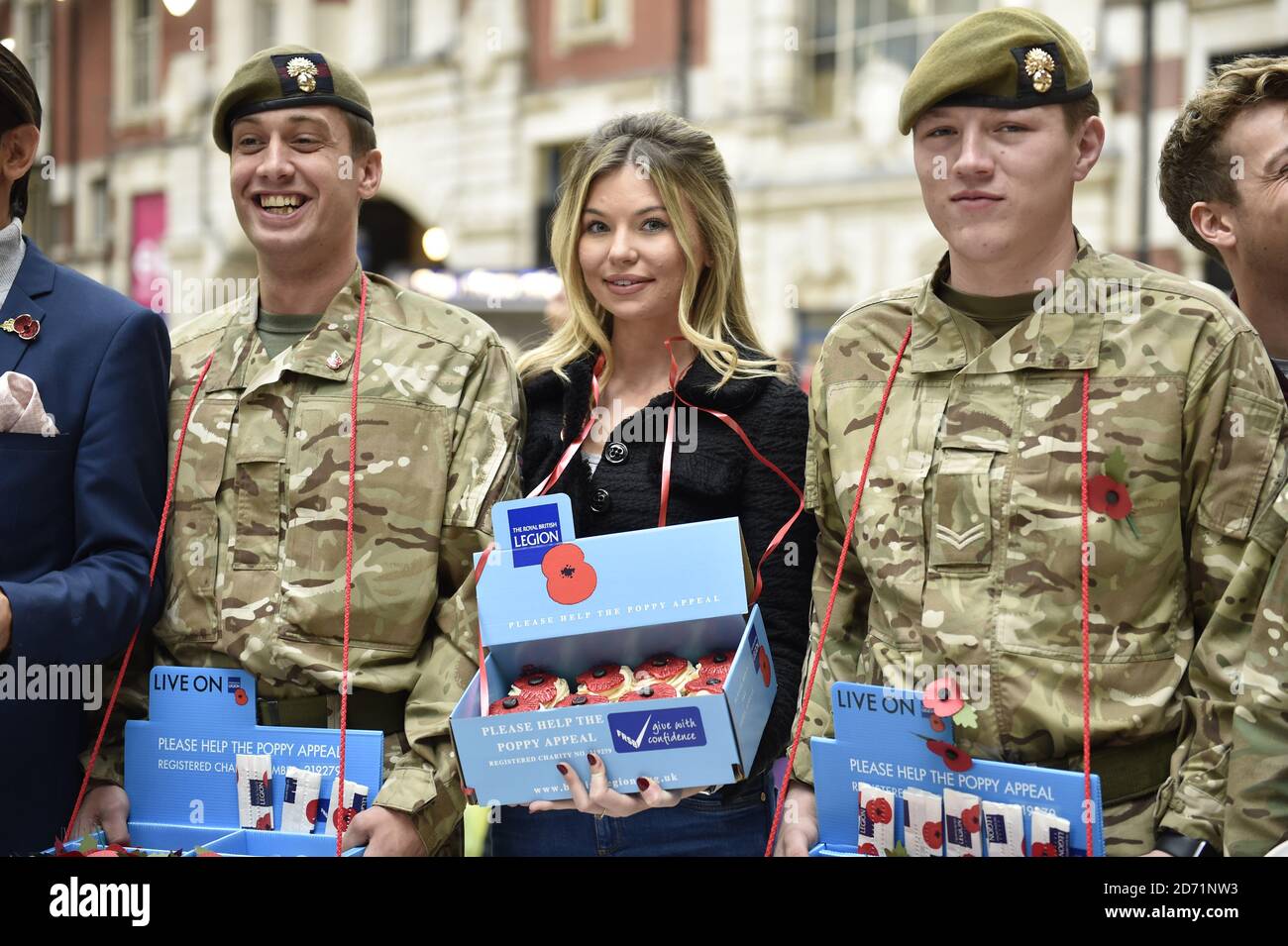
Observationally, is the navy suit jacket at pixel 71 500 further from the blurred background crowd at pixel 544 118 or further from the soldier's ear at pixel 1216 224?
the blurred background crowd at pixel 544 118

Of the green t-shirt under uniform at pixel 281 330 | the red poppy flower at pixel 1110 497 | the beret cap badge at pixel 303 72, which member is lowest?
the red poppy flower at pixel 1110 497

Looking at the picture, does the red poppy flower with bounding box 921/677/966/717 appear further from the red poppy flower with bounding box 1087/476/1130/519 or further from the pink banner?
the pink banner

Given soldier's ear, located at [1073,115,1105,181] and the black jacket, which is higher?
soldier's ear, located at [1073,115,1105,181]

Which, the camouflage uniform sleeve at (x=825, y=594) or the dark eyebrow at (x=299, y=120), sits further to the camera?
the dark eyebrow at (x=299, y=120)

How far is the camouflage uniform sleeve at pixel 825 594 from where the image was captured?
257cm

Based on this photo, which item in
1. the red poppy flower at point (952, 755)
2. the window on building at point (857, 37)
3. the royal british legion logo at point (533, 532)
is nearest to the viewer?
the red poppy flower at point (952, 755)

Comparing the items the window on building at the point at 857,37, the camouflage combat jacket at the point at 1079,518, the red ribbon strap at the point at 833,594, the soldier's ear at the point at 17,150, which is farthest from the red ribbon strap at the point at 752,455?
the window on building at the point at 857,37

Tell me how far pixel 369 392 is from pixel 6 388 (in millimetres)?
695

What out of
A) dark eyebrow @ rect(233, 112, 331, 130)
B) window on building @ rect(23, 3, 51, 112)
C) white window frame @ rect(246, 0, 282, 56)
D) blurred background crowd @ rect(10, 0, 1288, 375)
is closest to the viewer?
dark eyebrow @ rect(233, 112, 331, 130)

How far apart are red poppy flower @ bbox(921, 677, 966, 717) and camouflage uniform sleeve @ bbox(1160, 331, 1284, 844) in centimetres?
38

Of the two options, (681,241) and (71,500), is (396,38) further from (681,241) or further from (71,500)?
(71,500)

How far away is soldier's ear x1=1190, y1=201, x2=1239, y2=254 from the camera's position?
2752mm

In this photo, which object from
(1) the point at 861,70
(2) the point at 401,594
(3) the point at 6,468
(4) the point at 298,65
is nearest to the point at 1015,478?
(2) the point at 401,594

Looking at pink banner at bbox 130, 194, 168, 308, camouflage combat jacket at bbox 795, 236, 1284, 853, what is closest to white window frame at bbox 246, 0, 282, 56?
pink banner at bbox 130, 194, 168, 308
